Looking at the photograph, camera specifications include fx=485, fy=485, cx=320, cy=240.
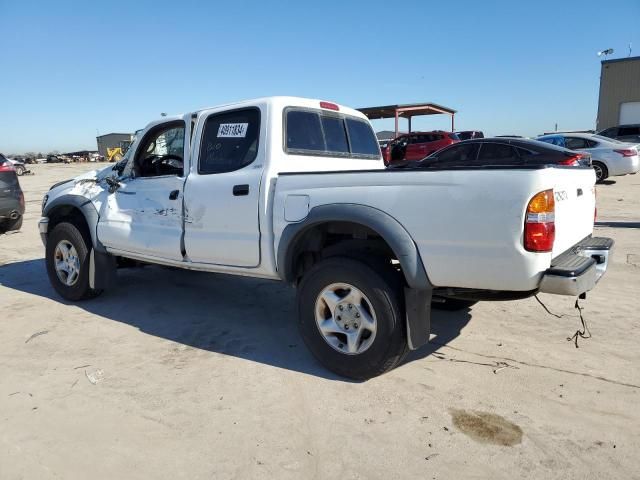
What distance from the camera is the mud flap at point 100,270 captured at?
5043mm

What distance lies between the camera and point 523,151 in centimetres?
1037

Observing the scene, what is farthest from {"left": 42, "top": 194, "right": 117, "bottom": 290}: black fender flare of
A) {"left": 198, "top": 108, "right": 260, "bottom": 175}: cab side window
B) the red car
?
the red car

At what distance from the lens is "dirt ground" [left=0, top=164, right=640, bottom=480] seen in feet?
8.20

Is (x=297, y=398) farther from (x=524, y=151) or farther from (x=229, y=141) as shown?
(x=524, y=151)

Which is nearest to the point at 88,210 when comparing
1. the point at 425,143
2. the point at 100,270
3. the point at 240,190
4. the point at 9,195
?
the point at 100,270

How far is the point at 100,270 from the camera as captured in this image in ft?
16.6

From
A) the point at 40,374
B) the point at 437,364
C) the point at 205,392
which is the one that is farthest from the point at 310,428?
the point at 40,374

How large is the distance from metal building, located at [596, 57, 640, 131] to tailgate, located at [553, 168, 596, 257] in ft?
→ 114

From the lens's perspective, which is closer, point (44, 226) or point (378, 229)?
point (378, 229)

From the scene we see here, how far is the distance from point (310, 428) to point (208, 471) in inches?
24.8

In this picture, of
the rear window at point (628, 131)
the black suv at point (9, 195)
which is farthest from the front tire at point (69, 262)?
the rear window at point (628, 131)

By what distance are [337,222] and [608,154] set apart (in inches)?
523

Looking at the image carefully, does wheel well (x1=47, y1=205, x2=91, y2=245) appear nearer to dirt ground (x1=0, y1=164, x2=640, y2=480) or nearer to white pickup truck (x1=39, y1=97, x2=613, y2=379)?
white pickup truck (x1=39, y1=97, x2=613, y2=379)

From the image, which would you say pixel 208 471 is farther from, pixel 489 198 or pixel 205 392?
pixel 489 198
